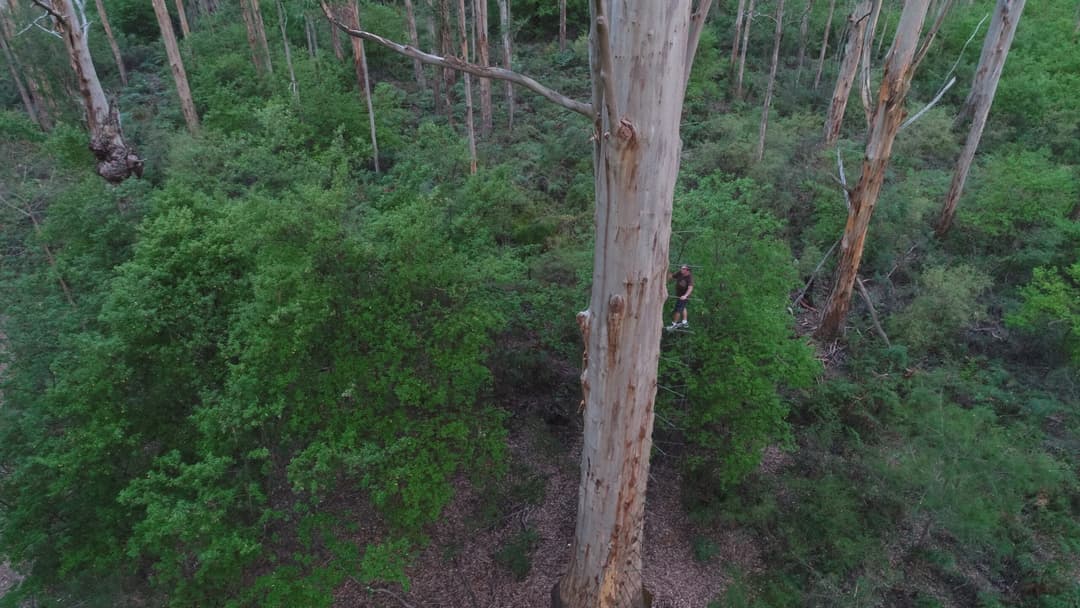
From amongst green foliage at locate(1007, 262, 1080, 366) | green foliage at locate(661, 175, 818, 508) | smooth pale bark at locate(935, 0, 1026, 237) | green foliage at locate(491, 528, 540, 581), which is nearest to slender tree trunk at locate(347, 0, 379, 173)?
green foliage at locate(661, 175, 818, 508)

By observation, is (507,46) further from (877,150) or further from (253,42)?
(877,150)

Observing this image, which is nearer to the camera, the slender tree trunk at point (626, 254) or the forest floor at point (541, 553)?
the slender tree trunk at point (626, 254)

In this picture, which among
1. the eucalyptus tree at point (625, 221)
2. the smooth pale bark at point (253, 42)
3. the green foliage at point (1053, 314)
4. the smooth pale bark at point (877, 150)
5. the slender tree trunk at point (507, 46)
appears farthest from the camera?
the smooth pale bark at point (253, 42)

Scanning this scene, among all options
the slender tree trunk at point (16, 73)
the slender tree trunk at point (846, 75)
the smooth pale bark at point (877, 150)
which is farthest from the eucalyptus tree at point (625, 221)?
the slender tree trunk at point (16, 73)

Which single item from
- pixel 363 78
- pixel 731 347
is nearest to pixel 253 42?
pixel 363 78

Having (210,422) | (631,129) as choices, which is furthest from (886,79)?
(210,422)

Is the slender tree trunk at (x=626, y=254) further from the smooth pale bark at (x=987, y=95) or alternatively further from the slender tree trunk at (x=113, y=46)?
the slender tree trunk at (x=113, y=46)

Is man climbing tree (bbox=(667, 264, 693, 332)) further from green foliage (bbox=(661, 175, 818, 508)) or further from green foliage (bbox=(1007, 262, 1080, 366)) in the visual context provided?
green foliage (bbox=(1007, 262, 1080, 366))
